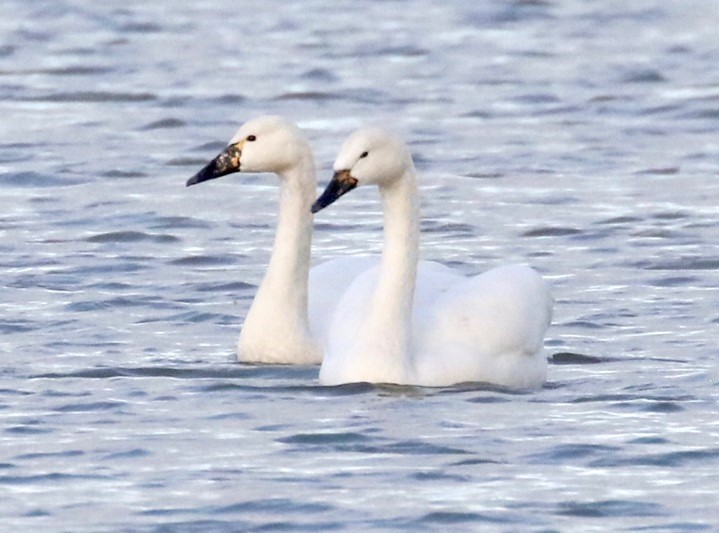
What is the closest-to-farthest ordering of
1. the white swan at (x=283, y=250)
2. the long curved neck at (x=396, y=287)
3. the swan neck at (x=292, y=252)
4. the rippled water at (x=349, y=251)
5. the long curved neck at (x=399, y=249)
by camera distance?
the rippled water at (x=349, y=251), the long curved neck at (x=396, y=287), the long curved neck at (x=399, y=249), the white swan at (x=283, y=250), the swan neck at (x=292, y=252)

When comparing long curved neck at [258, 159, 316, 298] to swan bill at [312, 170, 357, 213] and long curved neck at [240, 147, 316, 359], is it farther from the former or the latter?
swan bill at [312, 170, 357, 213]

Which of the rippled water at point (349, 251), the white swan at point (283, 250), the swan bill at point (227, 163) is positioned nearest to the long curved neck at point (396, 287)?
the rippled water at point (349, 251)

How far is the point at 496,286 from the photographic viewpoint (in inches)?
405

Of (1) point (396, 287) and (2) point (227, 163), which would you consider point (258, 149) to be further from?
(1) point (396, 287)

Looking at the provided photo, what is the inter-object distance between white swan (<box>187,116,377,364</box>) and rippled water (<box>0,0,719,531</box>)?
0.77 ft

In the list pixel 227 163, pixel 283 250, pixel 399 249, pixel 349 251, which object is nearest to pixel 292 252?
pixel 283 250

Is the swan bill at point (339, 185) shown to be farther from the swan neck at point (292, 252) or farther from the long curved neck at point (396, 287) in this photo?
the swan neck at point (292, 252)

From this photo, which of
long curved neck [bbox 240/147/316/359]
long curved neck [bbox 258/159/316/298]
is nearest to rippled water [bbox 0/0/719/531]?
long curved neck [bbox 240/147/316/359]

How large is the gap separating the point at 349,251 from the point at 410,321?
3.77m

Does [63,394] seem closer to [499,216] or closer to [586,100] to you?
[499,216]

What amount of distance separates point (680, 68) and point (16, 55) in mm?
6372

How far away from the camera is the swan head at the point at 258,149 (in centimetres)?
1093

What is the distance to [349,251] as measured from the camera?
1385cm

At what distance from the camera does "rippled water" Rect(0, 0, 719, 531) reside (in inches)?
331
